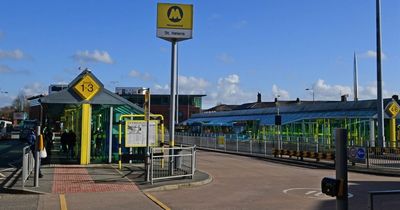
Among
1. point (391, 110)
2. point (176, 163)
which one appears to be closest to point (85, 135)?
point (176, 163)

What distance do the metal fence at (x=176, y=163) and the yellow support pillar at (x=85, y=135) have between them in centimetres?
508

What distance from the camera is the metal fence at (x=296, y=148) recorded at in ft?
84.3

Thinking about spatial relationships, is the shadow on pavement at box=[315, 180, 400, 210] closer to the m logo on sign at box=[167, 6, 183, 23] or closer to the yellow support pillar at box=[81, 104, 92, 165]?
the m logo on sign at box=[167, 6, 183, 23]

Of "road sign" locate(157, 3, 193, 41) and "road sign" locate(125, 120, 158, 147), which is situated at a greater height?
"road sign" locate(157, 3, 193, 41)

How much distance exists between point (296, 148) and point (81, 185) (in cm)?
2088

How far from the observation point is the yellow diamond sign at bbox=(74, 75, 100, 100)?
21.9m

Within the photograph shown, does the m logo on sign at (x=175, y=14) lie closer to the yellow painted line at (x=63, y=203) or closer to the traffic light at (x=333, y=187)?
the yellow painted line at (x=63, y=203)

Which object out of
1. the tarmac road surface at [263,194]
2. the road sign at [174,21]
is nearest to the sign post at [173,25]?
the road sign at [174,21]

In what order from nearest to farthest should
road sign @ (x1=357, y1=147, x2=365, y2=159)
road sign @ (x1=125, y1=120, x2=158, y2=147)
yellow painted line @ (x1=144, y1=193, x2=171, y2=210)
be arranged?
1. yellow painted line @ (x1=144, y1=193, x2=171, y2=210)
2. road sign @ (x1=125, y1=120, x2=158, y2=147)
3. road sign @ (x1=357, y1=147, x2=365, y2=159)

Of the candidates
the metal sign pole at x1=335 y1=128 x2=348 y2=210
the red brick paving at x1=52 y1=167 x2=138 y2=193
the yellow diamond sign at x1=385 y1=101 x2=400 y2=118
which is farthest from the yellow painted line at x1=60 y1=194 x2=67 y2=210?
the yellow diamond sign at x1=385 y1=101 x2=400 y2=118

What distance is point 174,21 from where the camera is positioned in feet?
63.5

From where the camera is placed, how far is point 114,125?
25094 mm

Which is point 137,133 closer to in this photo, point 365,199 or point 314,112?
point 365,199

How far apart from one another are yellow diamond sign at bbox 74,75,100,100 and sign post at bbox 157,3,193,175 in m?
4.56
